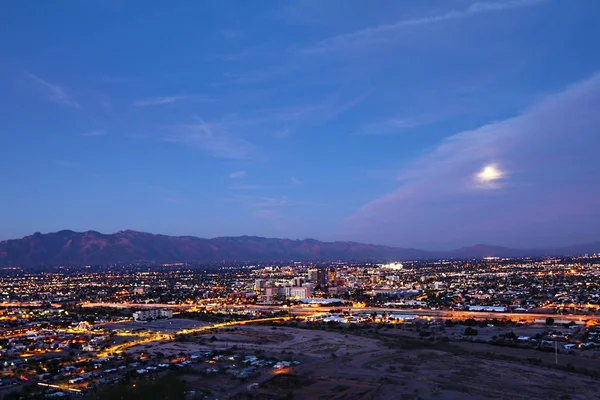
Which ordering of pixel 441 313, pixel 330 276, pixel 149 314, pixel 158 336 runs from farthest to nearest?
pixel 330 276, pixel 441 313, pixel 149 314, pixel 158 336

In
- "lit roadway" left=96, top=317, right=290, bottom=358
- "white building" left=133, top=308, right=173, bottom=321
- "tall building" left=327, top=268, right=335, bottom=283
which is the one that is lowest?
"lit roadway" left=96, top=317, right=290, bottom=358

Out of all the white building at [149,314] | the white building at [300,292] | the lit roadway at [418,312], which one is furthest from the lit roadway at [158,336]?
the white building at [300,292]

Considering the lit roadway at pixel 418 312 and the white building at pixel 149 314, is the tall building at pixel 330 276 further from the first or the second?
the white building at pixel 149 314

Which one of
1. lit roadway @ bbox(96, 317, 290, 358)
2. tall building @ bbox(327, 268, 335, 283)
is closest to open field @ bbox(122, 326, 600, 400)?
lit roadway @ bbox(96, 317, 290, 358)

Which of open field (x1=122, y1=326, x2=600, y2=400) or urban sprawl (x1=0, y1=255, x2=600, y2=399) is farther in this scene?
urban sprawl (x1=0, y1=255, x2=600, y2=399)

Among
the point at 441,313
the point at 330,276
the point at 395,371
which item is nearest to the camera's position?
the point at 395,371

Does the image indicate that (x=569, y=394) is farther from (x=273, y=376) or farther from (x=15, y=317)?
(x=15, y=317)

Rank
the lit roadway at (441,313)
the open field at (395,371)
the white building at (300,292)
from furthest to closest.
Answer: the white building at (300,292) < the lit roadway at (441,313) < the open field at (395,371)

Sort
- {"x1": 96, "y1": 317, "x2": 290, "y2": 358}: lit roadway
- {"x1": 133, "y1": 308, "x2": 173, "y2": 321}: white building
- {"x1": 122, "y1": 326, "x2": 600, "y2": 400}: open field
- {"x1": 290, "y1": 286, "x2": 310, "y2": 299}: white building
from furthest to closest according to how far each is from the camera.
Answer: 1. {"x1": 290, "y1": 286, "x2": 310, "y2": 299}: white building
2. {"x1": 133, "y1": 308, "x2": 173, "y2": 321}: white building
3. {"x1": 96, "y1": 317, "x2": 290, "y2": 358}: lit roadway
4. {"x1": 122, "y1": 326, "x2": 600, "y2": 400}: open field

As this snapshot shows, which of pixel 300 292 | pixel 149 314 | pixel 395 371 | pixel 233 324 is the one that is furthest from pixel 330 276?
pixel 395 371

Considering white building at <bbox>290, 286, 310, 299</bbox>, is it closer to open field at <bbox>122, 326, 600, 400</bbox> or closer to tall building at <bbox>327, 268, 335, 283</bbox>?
tall building at <bbox>327, 268, 335, 283</bbox>

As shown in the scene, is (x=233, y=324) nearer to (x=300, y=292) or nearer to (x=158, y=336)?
(x=158, y=336)
